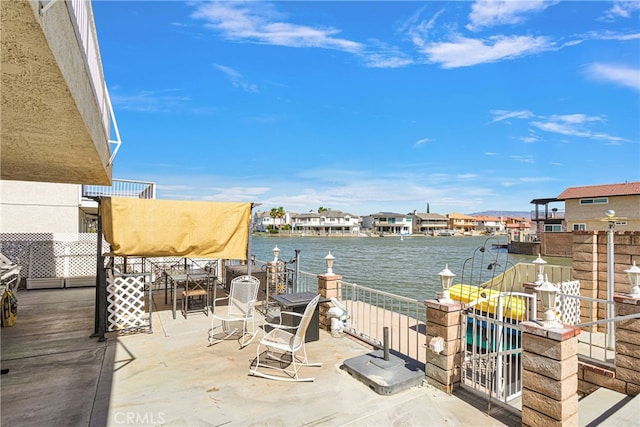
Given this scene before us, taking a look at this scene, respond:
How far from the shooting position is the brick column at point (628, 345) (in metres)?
4.06

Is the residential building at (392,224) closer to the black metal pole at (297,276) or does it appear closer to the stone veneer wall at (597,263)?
the stone veneer wall at (597,263)

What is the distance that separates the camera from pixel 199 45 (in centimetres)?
1002

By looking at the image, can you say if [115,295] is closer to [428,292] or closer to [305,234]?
[428,292]

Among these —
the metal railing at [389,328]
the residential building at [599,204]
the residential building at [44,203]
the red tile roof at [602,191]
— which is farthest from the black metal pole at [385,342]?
the red tile roof at [602,191]

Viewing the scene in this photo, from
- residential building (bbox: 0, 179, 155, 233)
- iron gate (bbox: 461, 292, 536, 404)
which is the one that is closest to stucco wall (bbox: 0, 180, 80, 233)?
residential building (bbox: 0, 179, 155, 233)

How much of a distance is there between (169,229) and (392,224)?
264 feet

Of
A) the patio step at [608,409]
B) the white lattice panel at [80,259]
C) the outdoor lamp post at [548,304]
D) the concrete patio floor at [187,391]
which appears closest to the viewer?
the outdoor lamp post at [548,304]

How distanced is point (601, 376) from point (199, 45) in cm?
1216

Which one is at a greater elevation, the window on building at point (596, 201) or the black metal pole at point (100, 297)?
the window on building at point (596, 201)

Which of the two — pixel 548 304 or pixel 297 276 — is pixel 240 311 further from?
pixel 548 304

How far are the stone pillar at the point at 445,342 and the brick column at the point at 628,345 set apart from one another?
227 centimetres

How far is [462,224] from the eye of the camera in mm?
94812

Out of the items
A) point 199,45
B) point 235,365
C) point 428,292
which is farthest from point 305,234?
point 235,365

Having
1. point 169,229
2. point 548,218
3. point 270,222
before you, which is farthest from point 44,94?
point 270,222
